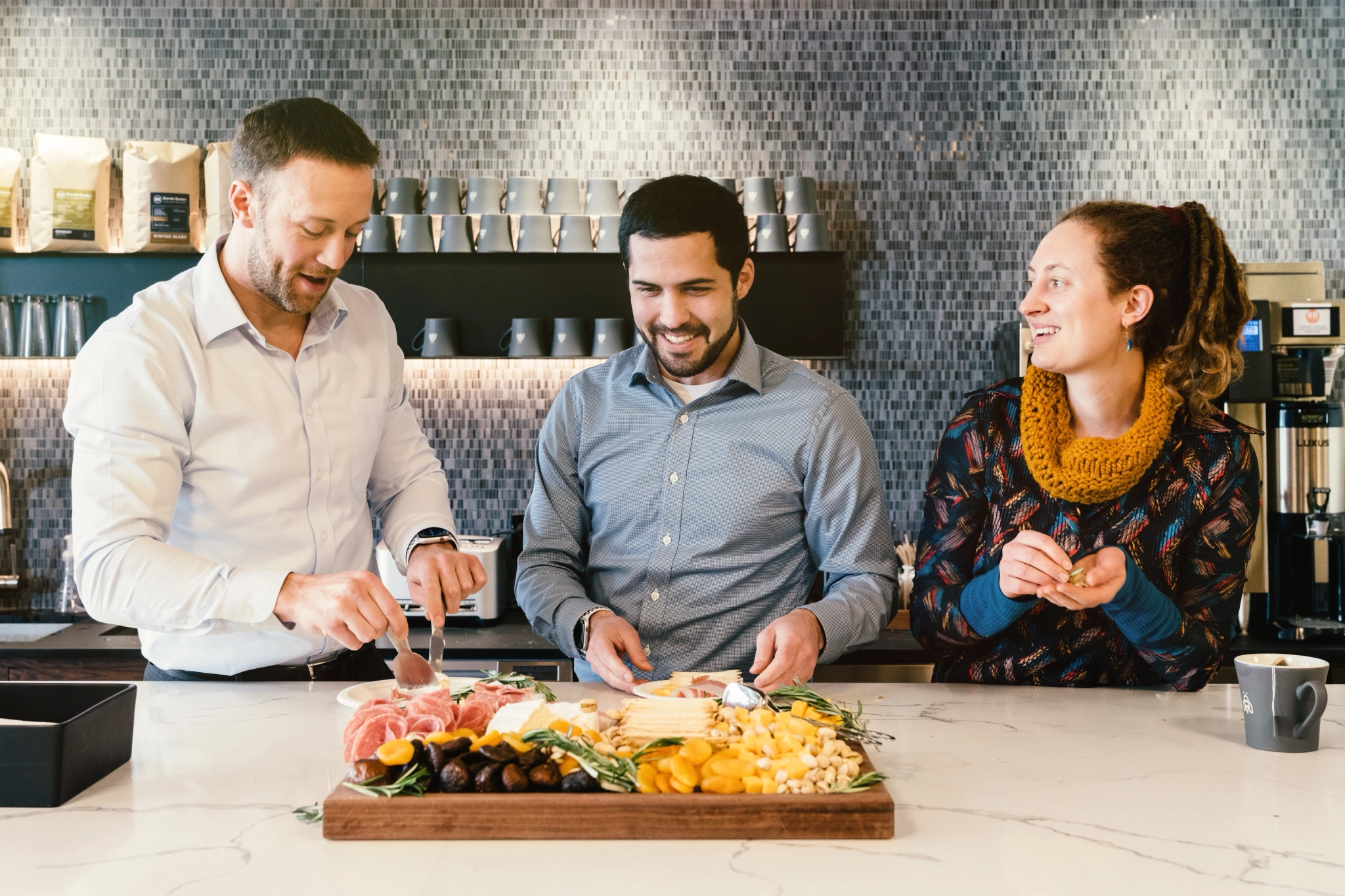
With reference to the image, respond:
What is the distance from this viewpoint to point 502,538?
3.30m

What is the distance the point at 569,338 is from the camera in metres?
3.30

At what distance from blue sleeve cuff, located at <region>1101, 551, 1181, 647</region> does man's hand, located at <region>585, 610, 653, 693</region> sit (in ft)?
2.25

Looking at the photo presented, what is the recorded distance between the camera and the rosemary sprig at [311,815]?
3.53ft

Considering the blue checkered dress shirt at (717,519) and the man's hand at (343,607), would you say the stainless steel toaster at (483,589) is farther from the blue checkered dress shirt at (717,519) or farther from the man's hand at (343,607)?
the man's hand at (343,607)

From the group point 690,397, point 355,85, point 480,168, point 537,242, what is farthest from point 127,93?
point 690,397

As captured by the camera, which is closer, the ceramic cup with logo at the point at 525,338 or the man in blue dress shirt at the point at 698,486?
the man in blue dress shirt at the point at 698,486

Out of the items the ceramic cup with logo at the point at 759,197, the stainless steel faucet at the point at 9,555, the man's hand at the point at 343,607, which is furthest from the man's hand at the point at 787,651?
the stainless steel faucet at the point at 9,555

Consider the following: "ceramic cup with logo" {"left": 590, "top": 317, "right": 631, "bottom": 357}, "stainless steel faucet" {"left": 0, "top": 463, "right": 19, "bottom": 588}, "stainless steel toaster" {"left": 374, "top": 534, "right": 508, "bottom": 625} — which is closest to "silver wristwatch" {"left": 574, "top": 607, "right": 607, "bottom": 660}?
"stainless steel toaster" {"left": 374, "top": 534, "right": 508, "bottom": 625}

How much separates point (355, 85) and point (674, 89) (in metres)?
1.04

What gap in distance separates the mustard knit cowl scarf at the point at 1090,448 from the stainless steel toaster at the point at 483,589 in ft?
5.53

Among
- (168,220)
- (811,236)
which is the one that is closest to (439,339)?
(168,220)

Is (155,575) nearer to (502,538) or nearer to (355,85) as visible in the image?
(502,538)

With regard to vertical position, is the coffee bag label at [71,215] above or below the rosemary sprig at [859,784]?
above

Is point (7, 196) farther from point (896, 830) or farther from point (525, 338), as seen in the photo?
point (896, 830)
